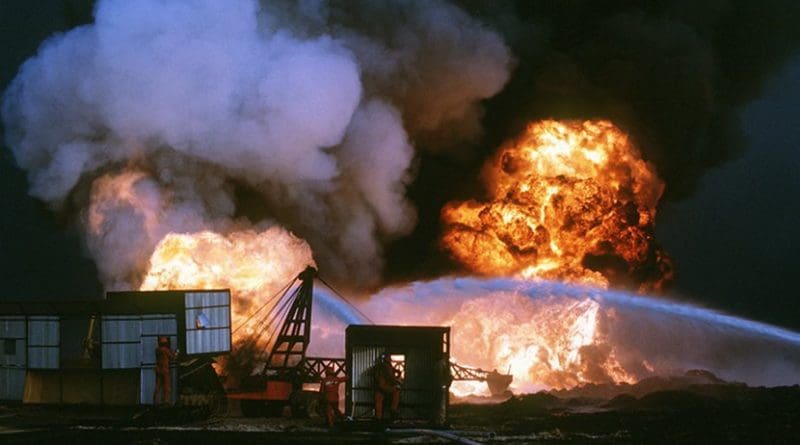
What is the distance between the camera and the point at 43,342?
115 feet

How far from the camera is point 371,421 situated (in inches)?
1302

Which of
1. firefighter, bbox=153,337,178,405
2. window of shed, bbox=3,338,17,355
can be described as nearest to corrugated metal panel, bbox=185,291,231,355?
firefighter, bbox=153,337,178,405

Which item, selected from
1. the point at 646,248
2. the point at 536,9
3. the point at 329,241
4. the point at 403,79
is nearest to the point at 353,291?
the point at 329,241

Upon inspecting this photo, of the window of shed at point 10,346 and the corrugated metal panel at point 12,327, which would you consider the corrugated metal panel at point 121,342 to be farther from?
the window of shed at point 10,346

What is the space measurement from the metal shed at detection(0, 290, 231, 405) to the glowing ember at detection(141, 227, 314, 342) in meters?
5.77

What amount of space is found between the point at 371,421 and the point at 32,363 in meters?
11.2

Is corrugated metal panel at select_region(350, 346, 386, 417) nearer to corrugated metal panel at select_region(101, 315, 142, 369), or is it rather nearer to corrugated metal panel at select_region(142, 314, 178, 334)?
corrugated metal panel at select_region(142, 314, 178, 334)

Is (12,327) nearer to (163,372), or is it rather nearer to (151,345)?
(151,345)

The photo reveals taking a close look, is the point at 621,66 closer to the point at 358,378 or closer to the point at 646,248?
the point at 646,248

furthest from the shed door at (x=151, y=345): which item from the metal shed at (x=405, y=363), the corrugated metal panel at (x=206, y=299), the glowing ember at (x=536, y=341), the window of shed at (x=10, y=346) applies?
the glowing ember at (x=536, y=341)

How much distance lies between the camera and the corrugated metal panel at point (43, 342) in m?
Answer: 35.0

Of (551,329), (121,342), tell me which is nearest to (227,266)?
(121,342)

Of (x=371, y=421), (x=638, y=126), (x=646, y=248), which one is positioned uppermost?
(x=638, y=126)

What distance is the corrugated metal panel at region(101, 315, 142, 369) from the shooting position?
1351 inches
